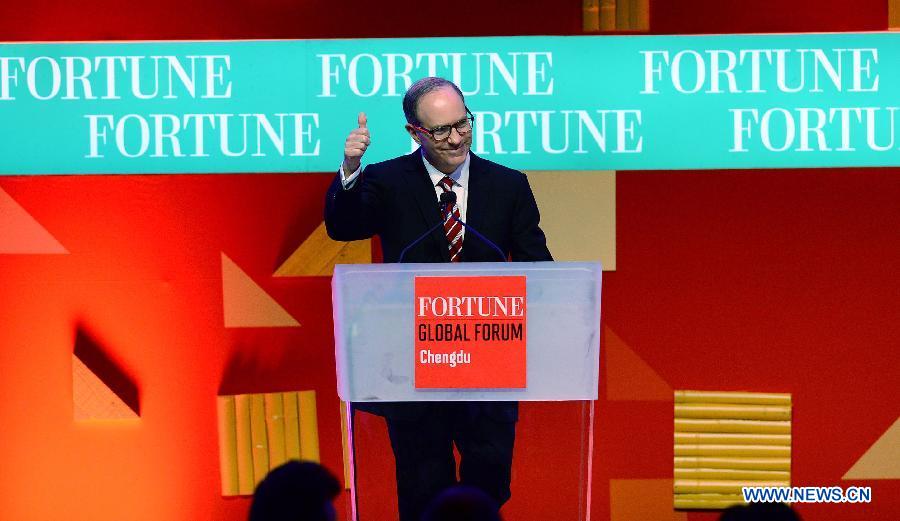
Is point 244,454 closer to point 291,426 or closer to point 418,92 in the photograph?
point 291,426

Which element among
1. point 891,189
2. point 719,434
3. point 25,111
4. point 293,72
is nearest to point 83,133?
point 25,111

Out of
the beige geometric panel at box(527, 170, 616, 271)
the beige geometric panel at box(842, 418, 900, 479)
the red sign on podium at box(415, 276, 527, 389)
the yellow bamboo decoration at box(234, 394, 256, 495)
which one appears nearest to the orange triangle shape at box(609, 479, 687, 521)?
the beige geometric panel at box(842, 418, 900, 479)

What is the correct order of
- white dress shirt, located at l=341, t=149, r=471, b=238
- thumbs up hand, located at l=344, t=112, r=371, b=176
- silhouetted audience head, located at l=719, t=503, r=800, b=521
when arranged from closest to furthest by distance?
silhouetted audience head, located at l=719, t=503, r=800, b=521
thumbs up hand, located at l=344, t=112, r=371, b=176
white dress shirt, located at l=341, t=149, r=471, b=238

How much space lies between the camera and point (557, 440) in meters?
3.11

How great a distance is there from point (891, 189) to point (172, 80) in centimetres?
257

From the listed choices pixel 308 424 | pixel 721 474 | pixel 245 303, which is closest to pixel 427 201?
pixel 245 303

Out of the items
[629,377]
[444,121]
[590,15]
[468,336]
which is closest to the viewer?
[468,336]

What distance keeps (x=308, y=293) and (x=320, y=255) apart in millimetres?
144

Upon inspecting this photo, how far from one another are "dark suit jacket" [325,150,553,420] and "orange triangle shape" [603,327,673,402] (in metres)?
1.26

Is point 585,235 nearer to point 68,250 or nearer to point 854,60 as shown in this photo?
point 854,60

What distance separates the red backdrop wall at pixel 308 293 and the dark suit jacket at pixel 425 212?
1179 millimetres

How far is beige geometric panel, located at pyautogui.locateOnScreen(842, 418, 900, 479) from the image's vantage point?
434cm

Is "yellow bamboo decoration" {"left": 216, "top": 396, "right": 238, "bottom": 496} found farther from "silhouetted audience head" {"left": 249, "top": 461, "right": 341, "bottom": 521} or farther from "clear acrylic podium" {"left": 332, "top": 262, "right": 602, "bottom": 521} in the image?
"silhouetted audience head" {"left": 249, "top": 461, "right": 341, "bottom": 521}

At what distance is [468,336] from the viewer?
109 inches
